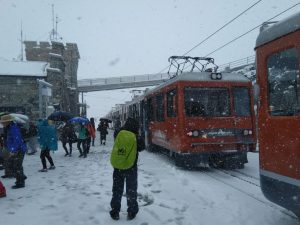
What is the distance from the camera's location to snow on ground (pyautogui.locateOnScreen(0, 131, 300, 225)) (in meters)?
6.43

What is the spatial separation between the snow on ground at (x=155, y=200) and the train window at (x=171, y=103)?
1855 millimetres

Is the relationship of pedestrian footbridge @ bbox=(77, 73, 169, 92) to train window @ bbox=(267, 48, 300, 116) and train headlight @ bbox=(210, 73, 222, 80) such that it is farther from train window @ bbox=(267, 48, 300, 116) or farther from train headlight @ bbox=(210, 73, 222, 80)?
train window @ bbox=(267, 48, 300, 116)

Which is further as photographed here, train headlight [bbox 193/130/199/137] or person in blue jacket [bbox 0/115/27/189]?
train headlight [bbox 193/130/199/137]

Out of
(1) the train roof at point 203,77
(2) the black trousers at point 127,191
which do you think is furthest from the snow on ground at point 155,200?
(1) the train roof at point 203,77

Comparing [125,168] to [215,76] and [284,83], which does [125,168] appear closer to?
[284,83]

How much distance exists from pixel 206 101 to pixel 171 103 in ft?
4.31

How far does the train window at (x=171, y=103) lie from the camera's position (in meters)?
12.0

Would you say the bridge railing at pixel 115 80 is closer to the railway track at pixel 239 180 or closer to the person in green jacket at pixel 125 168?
the railway track at pixel 239 180

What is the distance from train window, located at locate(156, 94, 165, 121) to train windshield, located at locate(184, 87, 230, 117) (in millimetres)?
2462

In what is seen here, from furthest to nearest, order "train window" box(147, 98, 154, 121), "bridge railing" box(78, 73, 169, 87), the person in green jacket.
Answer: "bridge railing" box(78, 73, 169, 87), "train window" box(147, 98, 154, 121), the person in green jacket

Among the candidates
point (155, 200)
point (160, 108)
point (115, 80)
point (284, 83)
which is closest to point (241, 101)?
point (160, 108)

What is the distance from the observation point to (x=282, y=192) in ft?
17.5

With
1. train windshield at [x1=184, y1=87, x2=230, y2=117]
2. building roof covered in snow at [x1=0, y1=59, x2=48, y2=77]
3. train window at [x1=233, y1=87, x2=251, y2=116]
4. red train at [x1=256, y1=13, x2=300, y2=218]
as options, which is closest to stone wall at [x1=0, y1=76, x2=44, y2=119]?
building roof covered in snow at [x1=0, y1=59, x2=48, y2=77]

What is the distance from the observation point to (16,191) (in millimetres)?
8930
